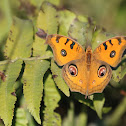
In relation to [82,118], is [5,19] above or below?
above

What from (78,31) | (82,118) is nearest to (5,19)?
(78,31)

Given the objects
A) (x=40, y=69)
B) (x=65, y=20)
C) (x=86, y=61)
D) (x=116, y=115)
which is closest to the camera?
(x=40, y=69)

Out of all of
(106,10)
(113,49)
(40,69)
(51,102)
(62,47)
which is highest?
(106,10)

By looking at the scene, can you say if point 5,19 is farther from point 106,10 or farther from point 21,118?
point 106,10

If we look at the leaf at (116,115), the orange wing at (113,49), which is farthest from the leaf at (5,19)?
the leaf at (116,115)

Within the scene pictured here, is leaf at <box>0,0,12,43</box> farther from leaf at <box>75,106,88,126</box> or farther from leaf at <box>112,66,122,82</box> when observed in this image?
leaf at <box>112,66,122,82</box>

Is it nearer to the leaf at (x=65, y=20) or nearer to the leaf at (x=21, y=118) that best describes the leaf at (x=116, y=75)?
the leaf at (x=65, y=20)

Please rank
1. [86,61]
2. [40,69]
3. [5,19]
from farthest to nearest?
[5,19] → [86,61] → [40,69]
